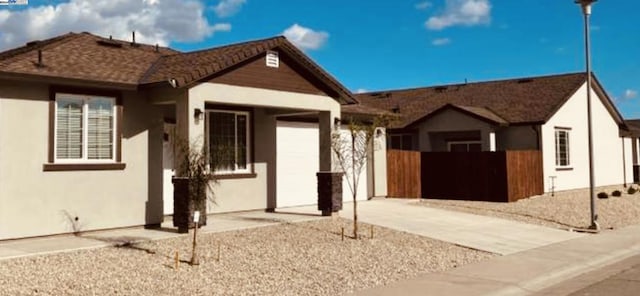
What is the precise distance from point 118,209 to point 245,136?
13.9 ft

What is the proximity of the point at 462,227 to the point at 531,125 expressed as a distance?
37.8 feet

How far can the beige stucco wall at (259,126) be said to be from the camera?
528 inches

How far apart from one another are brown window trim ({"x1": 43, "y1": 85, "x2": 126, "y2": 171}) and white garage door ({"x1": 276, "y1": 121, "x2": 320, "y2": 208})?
5.19 metres

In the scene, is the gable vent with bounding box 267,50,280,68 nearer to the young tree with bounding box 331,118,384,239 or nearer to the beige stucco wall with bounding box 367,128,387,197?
the young tree with bounding box 331,118,384,239

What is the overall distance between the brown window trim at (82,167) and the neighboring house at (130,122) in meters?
0.02

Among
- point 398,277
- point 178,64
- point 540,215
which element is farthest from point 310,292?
point 540,215

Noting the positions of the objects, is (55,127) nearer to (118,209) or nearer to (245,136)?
(118,209)

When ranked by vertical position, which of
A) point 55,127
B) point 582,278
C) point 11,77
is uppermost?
point 11,77

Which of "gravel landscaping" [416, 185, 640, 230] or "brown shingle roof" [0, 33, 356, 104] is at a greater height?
"brown shingle roof" [0, 33, 356, 104]

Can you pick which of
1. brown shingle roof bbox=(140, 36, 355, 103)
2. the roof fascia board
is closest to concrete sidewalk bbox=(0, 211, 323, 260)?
the roof fascia board

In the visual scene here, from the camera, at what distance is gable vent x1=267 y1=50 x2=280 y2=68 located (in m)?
14.7

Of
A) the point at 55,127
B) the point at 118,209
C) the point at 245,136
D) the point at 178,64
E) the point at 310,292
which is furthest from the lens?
the point at 245,136

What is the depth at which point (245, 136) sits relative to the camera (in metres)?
16.1

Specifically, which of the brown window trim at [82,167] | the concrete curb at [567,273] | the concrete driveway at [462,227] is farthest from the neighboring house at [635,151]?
the brown window trim at [82,167]
